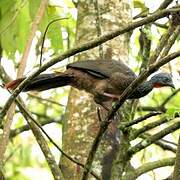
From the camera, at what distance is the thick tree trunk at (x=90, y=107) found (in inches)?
125

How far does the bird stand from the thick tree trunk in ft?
0.35

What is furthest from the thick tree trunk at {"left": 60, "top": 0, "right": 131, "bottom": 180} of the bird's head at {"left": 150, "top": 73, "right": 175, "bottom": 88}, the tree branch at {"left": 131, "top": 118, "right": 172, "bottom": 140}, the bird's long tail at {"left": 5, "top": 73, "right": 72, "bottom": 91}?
the tree branch at {"left": 131, "top": 118, "right": 172, "bottom": 140}

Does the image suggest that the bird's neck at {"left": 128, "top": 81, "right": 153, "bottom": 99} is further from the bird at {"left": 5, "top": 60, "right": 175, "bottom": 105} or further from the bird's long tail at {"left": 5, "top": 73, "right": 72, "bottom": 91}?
the bird's long tail at {"left": 5, "top": 73, "right": 72, "bottom": 91}

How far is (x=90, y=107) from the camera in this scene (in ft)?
11.0

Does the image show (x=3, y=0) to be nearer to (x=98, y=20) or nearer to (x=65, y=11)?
(x=98, y=20)

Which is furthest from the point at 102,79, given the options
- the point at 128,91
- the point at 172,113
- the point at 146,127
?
the point at 128,91

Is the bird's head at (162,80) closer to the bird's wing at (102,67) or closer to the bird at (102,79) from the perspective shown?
the bird at (102,79)

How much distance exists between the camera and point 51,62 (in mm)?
2119

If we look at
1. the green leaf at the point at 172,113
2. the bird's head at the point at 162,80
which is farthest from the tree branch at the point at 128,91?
the bird's head at the point at 162,80

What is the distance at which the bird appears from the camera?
324 cm

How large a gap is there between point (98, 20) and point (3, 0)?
0.60 m

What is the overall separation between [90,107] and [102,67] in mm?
280

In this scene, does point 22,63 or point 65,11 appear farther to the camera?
point 65,11

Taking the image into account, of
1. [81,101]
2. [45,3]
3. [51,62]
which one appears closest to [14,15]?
[45,3]
